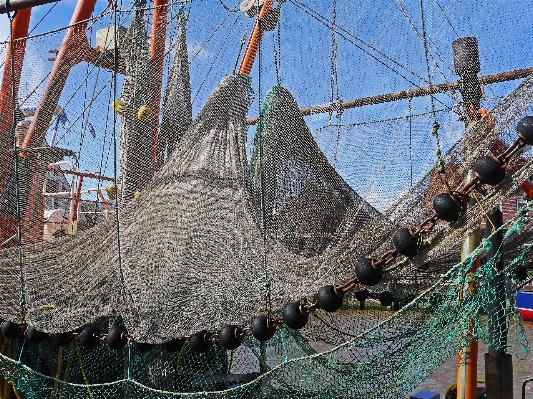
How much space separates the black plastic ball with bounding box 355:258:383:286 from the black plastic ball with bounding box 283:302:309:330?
1.60 ft

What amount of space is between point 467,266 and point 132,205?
2.86 metres

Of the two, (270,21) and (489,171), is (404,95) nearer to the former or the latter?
(270,21)

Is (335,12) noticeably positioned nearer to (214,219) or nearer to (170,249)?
(214,219)

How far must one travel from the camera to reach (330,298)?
10.6 feet

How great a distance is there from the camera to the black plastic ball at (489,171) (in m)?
2.81

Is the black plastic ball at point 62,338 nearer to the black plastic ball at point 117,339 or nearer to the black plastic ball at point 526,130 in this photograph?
the black plastic ball at point 117,339

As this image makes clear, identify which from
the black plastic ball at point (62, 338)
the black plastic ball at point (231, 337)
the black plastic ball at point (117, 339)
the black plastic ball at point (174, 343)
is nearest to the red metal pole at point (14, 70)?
the black plastic ball at point (62, 338)

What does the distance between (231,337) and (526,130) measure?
2174 mm

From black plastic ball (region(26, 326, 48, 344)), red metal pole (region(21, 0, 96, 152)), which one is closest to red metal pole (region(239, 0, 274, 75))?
red metal pole (region(21, 0, 96, 152))

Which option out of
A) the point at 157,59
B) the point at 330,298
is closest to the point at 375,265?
the point at 330,298

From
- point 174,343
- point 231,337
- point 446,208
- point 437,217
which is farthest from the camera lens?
point 174,343

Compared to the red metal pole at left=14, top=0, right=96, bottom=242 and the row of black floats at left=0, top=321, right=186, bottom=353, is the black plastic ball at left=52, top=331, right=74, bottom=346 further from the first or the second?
the red metal pole at left=14, top=0, right=96, bottom=242

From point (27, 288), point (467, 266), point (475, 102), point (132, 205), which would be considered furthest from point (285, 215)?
point (27, 288)

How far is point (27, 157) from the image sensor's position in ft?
19.7
